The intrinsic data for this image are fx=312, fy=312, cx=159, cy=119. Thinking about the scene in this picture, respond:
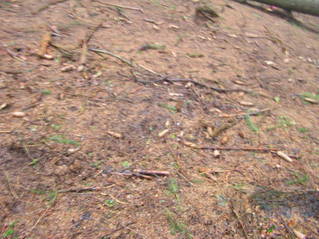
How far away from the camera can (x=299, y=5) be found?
5.56 m

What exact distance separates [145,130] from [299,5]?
183 inches

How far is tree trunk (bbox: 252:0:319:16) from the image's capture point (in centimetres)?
553

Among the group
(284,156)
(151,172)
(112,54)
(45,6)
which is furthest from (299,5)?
(151,172)

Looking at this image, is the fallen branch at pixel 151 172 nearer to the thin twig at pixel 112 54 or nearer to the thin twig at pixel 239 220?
the thin twig at pixel 239 220

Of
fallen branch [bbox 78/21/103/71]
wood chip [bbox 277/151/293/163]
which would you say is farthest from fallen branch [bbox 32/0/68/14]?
wood chip [bbox 277/151/293/163]

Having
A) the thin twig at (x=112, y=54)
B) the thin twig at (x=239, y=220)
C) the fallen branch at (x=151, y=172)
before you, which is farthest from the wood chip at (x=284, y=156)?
the thin twig at (x=112, y=54)

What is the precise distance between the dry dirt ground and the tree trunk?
2087mm

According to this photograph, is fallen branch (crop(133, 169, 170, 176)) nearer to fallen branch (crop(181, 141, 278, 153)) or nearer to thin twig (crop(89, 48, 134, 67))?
fallen branch (crop(181, 141, 278, 153))

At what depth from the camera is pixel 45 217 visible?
1.67 meters

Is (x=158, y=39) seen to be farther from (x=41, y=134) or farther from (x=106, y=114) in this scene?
(x=41, y=134)

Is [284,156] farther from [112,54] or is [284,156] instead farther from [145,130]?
[112,54]

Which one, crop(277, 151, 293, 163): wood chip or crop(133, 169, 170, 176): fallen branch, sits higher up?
crop(277, 151, 293, 163): wood chip

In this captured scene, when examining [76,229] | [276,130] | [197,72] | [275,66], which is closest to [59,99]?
[76,229]

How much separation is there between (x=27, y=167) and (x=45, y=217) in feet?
1.26
